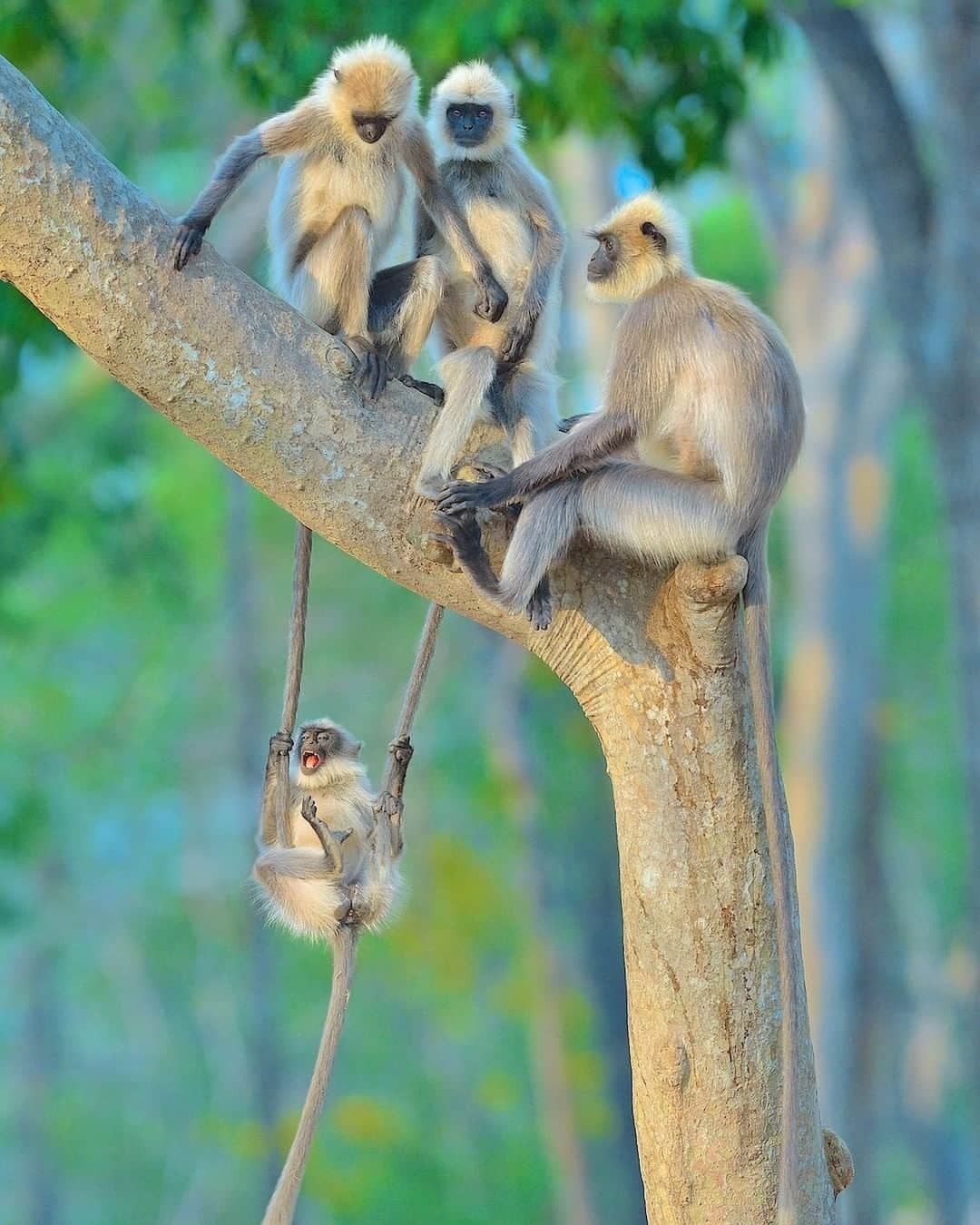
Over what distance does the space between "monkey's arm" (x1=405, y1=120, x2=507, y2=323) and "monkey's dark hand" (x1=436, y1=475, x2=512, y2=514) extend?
2.75 feet

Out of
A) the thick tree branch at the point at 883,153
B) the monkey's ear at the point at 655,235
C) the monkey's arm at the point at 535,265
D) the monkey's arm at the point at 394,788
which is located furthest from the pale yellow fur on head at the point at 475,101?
the thick tree branch at the point at 883,153

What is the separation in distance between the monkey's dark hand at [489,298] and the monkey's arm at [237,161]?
0.53 metres

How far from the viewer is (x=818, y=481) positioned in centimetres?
1142

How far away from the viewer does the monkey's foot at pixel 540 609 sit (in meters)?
3.45

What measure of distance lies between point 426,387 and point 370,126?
626 mm

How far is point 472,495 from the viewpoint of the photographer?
3443mm

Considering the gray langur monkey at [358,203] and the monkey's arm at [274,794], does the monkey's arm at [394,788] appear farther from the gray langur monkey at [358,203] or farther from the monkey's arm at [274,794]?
the gray langur monkey at [358,203]

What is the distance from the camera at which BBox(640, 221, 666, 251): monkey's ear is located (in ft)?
12.6

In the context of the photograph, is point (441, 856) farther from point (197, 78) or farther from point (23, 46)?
point (23, 46)

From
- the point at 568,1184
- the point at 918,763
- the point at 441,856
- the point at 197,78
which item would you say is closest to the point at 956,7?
the point at 197,78

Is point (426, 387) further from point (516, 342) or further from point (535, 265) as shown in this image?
point (535, 265)

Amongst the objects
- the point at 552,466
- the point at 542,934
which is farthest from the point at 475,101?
the point at 542,934

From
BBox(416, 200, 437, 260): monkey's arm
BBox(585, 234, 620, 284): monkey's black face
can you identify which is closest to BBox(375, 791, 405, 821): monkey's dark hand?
BBox(585, 234, 620, 284): monkey's black face

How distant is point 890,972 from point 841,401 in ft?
23.9
